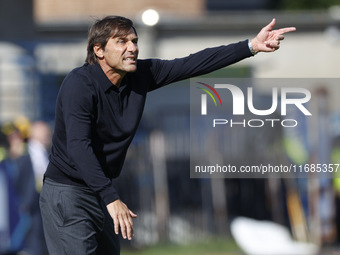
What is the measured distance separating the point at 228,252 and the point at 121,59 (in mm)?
8338

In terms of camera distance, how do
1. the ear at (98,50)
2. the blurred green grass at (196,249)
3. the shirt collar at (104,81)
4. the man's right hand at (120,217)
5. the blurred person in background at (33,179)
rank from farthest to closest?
the blurred green grass at (196,249)
the blurred person in background at (33,179)
the ear at (98,50)
the shirt collar at (104,81)
the man's right hand at (120,217)

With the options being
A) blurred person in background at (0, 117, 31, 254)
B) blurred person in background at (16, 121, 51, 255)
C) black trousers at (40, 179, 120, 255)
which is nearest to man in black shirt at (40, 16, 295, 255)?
black trousers at (40, 179, 120, 255)

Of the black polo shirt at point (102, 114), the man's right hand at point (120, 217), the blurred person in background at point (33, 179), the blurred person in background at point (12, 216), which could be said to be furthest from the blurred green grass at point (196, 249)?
the man's right hand at point (120, 217)

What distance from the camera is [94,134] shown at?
575 centimetres

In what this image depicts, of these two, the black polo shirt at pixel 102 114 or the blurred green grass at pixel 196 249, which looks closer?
the black polo shirt at pixel 102 114

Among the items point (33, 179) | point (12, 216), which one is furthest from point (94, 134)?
point (12, 216)

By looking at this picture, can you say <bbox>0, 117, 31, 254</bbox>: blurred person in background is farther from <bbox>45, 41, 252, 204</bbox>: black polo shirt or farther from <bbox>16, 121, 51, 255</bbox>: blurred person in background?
<bbox>45, 41, 252, 204</bbox>: black polo shirt

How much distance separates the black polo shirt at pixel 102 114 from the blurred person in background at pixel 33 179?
19.1ft

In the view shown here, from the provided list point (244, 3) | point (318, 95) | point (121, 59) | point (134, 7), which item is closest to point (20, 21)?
point (318, 95)

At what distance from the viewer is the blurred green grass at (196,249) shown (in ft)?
45.4

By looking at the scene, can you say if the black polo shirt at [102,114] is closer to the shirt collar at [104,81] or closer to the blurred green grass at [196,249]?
the shirt collar at [104,81]

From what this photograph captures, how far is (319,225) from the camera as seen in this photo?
545 inches

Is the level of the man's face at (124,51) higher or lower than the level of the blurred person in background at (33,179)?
higher

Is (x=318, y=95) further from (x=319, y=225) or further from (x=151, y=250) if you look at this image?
(x=151, y=250)
